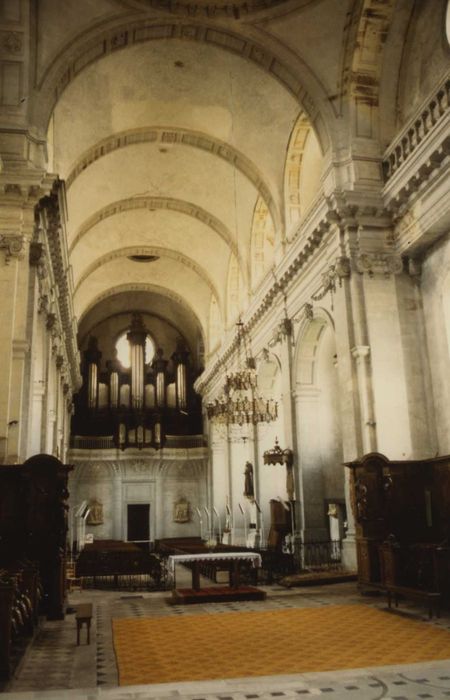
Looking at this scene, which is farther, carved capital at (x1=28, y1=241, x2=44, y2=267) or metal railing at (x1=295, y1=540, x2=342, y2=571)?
metal railing at (x1=295, y1=540, x2=342, y2=571)

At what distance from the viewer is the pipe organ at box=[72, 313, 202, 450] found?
95.6 ft

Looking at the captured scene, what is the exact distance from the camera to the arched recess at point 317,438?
51.2 feet

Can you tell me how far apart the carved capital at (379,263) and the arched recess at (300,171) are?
3554 millimetres

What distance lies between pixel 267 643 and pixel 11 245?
25.4ft

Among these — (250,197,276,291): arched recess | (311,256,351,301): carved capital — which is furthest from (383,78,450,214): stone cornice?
(250,197,276,291): arched recess

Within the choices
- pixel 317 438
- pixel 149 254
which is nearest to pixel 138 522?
pixel 149 254

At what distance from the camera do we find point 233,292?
23953 millimetres

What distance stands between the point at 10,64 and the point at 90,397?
18387 mm

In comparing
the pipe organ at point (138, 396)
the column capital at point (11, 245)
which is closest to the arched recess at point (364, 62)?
the column capital at point (11, 245)

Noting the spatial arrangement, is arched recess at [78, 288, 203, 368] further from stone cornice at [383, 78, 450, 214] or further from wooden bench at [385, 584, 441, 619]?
wooden bench at [385, 584, 441, 619]

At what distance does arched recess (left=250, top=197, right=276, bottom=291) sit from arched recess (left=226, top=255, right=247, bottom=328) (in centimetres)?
224

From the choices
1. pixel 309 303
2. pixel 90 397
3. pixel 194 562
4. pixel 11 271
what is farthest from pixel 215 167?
pixel 90 397

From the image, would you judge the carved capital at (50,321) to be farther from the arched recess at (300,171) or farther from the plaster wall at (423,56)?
the plaster wall at (423,56)

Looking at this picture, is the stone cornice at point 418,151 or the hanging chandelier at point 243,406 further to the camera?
the hanging chandelier at point 243,406
